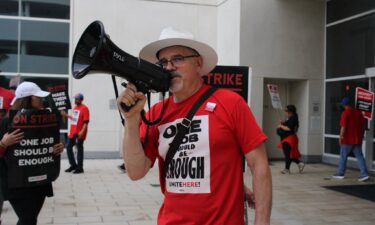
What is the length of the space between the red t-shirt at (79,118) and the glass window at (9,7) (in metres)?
4.60

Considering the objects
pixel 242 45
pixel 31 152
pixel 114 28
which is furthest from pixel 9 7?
pixel 31 152

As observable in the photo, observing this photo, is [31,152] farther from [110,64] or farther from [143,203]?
[143,203]

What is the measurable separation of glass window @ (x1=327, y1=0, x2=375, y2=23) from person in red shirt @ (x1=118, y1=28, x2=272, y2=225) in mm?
10660

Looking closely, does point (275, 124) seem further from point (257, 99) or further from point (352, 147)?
point (352, 147)

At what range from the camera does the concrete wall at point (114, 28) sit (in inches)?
546

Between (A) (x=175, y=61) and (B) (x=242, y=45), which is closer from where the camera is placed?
(A) (x=175, y=61)

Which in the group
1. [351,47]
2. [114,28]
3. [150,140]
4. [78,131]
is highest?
[114,28]

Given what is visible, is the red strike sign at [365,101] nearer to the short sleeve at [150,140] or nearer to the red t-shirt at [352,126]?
the red t-shirt at [352,126]

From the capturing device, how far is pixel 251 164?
7.66 ft

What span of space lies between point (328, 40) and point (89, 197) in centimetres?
876

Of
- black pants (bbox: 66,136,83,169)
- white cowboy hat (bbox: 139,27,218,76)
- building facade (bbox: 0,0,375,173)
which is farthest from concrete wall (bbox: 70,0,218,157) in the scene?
white cowboy hat (bbox: 139,27,218,76)

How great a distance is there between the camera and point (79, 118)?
11.3 meters

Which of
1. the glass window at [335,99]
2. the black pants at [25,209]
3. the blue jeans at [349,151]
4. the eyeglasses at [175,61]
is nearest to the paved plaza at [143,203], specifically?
the blue jeans at [349,151]

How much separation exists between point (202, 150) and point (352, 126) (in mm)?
8721
